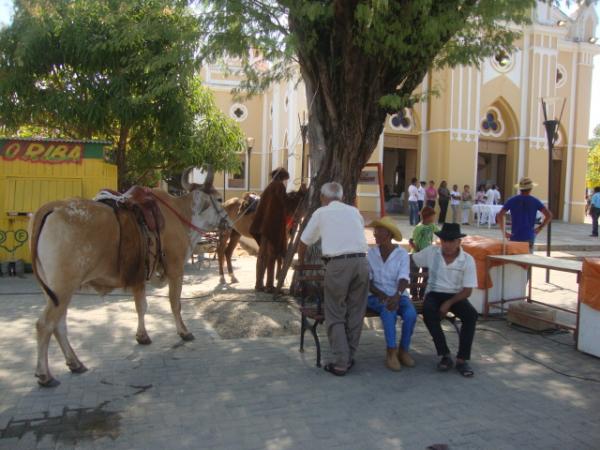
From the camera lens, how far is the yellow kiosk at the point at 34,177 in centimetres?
961

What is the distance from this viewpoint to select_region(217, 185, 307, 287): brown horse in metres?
8.40

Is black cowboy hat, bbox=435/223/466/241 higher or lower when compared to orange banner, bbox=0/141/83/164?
lower

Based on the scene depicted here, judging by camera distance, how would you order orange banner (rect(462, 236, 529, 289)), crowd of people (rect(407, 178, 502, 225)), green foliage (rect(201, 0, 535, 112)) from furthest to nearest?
crowd of people (rect(407, 178, 502, 225)) → orange banner (rect(462, 236, 529, 289)) → green foliage (rect(201, 0, 535, 112))

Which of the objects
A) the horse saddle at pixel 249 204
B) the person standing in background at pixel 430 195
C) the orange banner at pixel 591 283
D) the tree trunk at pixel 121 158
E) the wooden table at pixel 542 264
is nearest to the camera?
the orange banner at pixel 591 283

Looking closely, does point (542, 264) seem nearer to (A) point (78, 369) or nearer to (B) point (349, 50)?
(B) point (349, 50)

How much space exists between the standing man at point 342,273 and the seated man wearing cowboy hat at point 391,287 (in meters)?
0.29

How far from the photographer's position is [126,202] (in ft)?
17.7

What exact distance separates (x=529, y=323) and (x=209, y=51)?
6004mm

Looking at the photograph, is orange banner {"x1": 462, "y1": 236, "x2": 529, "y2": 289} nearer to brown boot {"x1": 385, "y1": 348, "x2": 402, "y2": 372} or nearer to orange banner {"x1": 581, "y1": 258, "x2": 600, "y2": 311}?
orange banner {"x1": 581, "y1": 258, "x2": 600, "y2": 311}

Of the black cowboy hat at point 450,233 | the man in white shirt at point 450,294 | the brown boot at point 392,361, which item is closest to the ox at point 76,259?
the brown boot at point 392,361

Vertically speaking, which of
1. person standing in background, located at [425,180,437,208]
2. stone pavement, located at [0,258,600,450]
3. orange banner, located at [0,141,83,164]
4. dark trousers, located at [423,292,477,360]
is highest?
orange banner, located at [0,141,83,164]

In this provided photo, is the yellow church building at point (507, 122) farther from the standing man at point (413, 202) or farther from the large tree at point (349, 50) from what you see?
the large tree at point (349, 50)

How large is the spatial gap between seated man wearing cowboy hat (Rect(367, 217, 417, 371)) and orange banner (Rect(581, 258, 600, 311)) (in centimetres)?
199

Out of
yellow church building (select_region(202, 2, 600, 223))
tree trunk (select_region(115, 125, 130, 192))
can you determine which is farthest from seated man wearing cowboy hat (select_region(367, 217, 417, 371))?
yellow church building (select_region(202, 2, 600, 223))
